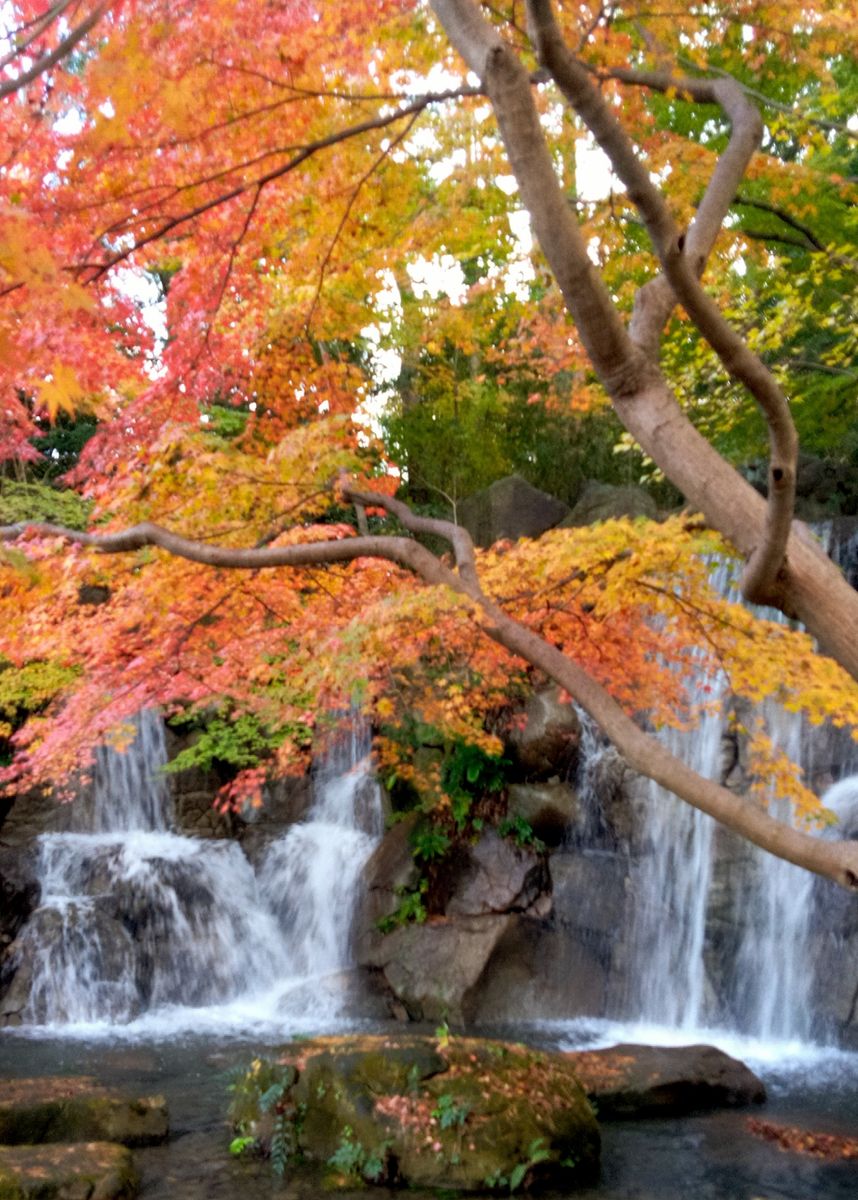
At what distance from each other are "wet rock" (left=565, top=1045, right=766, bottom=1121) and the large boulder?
8.94 metres

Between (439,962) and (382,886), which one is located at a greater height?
(382,886)

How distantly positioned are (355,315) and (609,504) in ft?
25.7

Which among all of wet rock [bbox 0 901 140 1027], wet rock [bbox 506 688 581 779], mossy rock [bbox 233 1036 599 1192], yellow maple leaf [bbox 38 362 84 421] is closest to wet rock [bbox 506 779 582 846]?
wet rock [bbox 506 688 581 779]

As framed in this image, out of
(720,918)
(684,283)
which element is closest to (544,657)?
(684,283)

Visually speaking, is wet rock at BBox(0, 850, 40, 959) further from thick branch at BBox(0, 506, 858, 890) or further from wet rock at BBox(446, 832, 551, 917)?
thick branch at BBox(0, 506, 858, 890)

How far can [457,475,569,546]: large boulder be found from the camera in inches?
643

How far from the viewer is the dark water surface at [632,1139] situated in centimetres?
643

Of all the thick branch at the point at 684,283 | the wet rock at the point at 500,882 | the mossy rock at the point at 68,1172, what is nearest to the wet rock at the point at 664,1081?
the mossy rock at the point at 68,1172

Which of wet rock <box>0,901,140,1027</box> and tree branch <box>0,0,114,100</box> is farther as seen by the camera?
wet rock <box>0,901,140,1027</box>

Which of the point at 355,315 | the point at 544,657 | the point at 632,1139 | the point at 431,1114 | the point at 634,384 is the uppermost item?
the point at 355,315

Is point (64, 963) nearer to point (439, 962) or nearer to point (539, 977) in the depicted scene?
point (439, 962)

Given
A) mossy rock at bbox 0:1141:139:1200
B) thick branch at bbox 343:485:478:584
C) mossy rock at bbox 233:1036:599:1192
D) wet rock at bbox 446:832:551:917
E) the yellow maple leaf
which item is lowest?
mossy rock at bbox 0:1141:139:1200

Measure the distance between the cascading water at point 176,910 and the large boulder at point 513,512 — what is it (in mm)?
4238

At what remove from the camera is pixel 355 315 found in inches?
331
